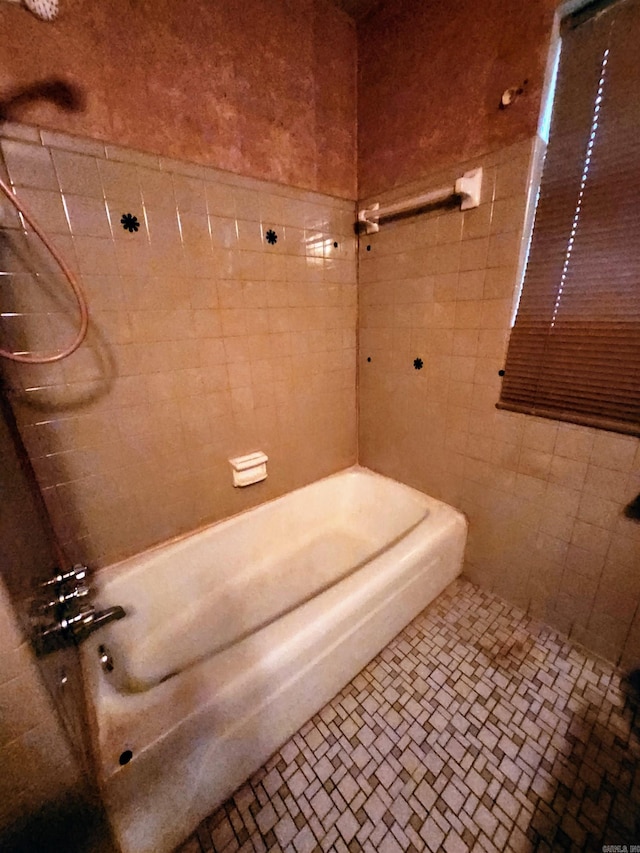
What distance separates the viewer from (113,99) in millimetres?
1009

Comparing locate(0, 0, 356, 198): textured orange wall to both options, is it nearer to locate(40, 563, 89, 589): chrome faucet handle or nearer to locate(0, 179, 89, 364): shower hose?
locate(0, 179, 89, 364): shower hose

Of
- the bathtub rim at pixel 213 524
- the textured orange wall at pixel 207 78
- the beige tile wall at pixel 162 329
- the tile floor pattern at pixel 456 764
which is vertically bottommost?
the tile floor pattern at pixel 456 764

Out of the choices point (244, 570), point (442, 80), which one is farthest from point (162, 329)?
point (442, 80)

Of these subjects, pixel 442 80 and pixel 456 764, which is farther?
pixel 442 80

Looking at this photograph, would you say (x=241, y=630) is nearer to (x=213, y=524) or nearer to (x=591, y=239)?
(x=213, y=524)

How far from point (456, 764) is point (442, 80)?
2359mm

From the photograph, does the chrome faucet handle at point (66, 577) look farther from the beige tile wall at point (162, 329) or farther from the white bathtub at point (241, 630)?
the beige tile wall at point (162, 329)

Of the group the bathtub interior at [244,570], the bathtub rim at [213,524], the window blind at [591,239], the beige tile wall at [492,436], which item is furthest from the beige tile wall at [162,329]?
the window blind at [591,239]

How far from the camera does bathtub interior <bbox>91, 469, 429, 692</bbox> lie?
48.5 inches

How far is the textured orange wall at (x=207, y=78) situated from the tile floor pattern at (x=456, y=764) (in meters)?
2.06

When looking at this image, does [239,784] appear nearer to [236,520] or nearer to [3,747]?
[3,747]

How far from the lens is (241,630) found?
53.6 inches

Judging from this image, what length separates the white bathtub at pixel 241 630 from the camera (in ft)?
2.60

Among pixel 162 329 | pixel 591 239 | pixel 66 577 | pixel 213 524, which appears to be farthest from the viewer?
pixel 213 524
